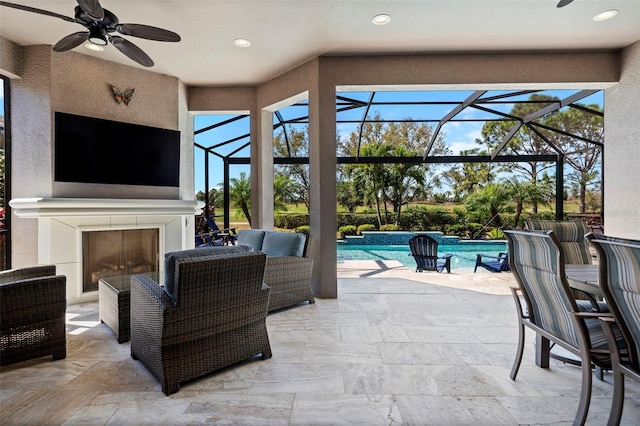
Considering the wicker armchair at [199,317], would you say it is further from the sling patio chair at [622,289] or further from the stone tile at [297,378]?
the sling patio chair at [622,289]

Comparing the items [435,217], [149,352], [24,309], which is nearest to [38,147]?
[24,309]

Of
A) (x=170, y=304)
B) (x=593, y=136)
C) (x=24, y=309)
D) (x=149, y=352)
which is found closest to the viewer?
(x=170, y=304)

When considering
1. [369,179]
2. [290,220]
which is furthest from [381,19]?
[290,220]

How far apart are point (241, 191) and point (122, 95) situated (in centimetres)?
521

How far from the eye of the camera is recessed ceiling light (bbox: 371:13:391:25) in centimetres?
318

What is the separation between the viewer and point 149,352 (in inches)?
79.8

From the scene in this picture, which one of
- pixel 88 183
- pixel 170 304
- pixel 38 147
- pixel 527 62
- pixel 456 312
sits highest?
pixel 527 62

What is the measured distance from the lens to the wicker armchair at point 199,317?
6.12ft

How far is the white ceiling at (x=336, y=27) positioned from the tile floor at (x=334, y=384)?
3.23 metres

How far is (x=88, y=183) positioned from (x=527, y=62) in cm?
613

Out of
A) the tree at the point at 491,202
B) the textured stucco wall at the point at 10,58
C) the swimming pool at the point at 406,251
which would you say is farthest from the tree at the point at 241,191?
the tree at the point at 491,202

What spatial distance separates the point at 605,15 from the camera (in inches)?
125

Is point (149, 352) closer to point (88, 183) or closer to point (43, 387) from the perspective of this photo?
point (43, 387)

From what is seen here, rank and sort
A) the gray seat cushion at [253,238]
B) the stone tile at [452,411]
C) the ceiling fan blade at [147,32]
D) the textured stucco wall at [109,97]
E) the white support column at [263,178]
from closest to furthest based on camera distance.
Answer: the stone tile at [452,411]
the ceiling fan blade at [147,32]
the textured stucco wall at [109,97]
the gray seat cushion at [253,238]
the white support column at [263,178]
